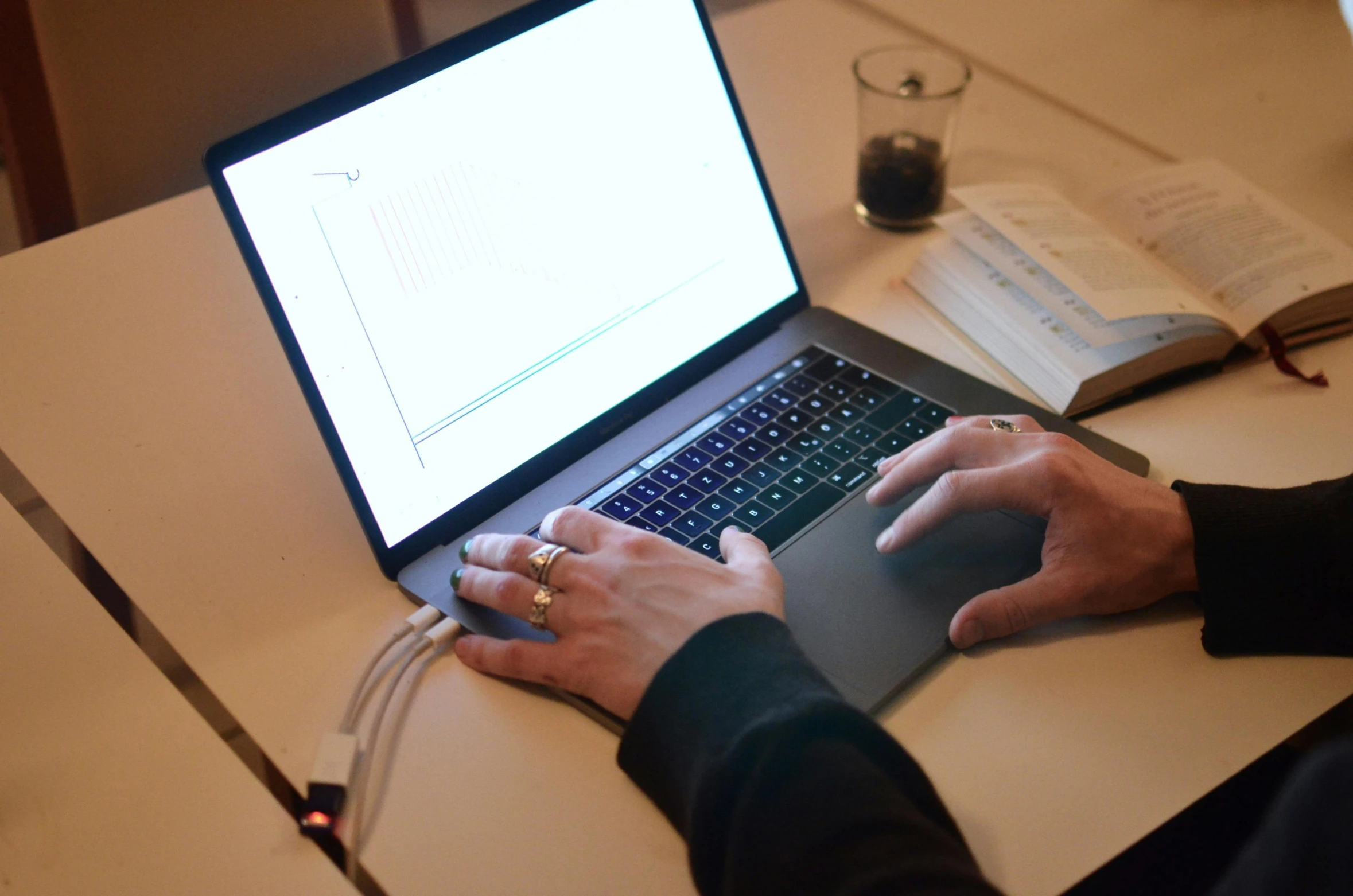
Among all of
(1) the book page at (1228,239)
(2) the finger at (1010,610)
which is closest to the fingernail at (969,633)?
(2) the finger at (1010,610)

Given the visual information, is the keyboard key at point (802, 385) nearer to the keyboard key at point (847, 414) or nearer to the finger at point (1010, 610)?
the keyboard key at point (847, 414)

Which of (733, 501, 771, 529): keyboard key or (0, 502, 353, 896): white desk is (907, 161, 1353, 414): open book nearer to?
(733, 501, 771, 529): keyboard key

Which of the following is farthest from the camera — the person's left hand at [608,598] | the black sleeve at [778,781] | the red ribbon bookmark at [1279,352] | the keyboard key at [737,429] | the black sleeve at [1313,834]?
the red ribbon bookmark at [1279,352]

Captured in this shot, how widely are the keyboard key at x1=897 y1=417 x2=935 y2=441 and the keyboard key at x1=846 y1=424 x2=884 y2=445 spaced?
2cm

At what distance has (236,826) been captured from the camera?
1.97ft

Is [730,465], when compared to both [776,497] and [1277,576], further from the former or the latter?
[1277,576]

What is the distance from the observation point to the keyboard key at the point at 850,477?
80 centimetres

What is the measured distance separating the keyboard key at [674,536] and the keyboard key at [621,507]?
3cm

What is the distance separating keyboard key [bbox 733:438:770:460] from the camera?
812 millimetres

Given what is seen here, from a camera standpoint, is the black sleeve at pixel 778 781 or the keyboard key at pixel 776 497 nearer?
the black sleeve at pixel 778 781

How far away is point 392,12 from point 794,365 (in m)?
0.56

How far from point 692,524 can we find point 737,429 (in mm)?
117

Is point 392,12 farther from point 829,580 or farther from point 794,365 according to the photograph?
point 829,580

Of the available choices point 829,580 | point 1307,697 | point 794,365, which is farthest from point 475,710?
point 1307,697
